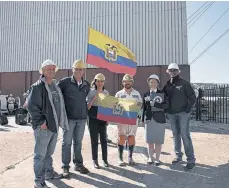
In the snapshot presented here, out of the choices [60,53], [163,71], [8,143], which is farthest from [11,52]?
[8,143]

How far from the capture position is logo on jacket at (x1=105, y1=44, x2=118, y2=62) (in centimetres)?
681

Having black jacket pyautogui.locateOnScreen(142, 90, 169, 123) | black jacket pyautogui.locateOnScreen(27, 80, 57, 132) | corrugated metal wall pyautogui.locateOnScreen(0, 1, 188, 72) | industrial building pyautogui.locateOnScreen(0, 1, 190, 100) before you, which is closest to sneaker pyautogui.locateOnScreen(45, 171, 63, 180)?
black jacket pyautogui.locateOnScreen(27, 80, 57, 132)

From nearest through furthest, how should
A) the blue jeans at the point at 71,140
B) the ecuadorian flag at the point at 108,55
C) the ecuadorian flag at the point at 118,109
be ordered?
the blue jeans at the point at 71,140 → the ecuadorian flag at the point at 118,109 → the ecuadorian flag at the point at 108,55

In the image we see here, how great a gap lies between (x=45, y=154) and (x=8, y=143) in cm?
465

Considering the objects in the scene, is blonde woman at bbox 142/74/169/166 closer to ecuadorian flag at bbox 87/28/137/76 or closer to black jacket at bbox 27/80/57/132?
ecuadorian flag at bbox 87/28/137/76

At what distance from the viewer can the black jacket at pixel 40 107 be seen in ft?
14.7

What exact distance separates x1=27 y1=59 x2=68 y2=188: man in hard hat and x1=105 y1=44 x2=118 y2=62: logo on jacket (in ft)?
7.25

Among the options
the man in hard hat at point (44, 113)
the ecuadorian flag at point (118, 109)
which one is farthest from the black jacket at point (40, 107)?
the ecuadorian flag at point (118, 109)

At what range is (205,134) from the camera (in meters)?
10.7

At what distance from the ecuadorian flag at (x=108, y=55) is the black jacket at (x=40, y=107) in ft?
6.24

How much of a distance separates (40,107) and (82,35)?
17700 mm

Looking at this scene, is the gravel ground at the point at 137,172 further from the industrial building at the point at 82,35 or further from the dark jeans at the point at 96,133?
the industrial building at the point at 82,35

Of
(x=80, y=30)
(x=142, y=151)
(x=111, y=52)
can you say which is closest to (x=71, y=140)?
(x=111, y=52)

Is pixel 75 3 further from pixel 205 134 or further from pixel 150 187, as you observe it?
pixel 150 187
